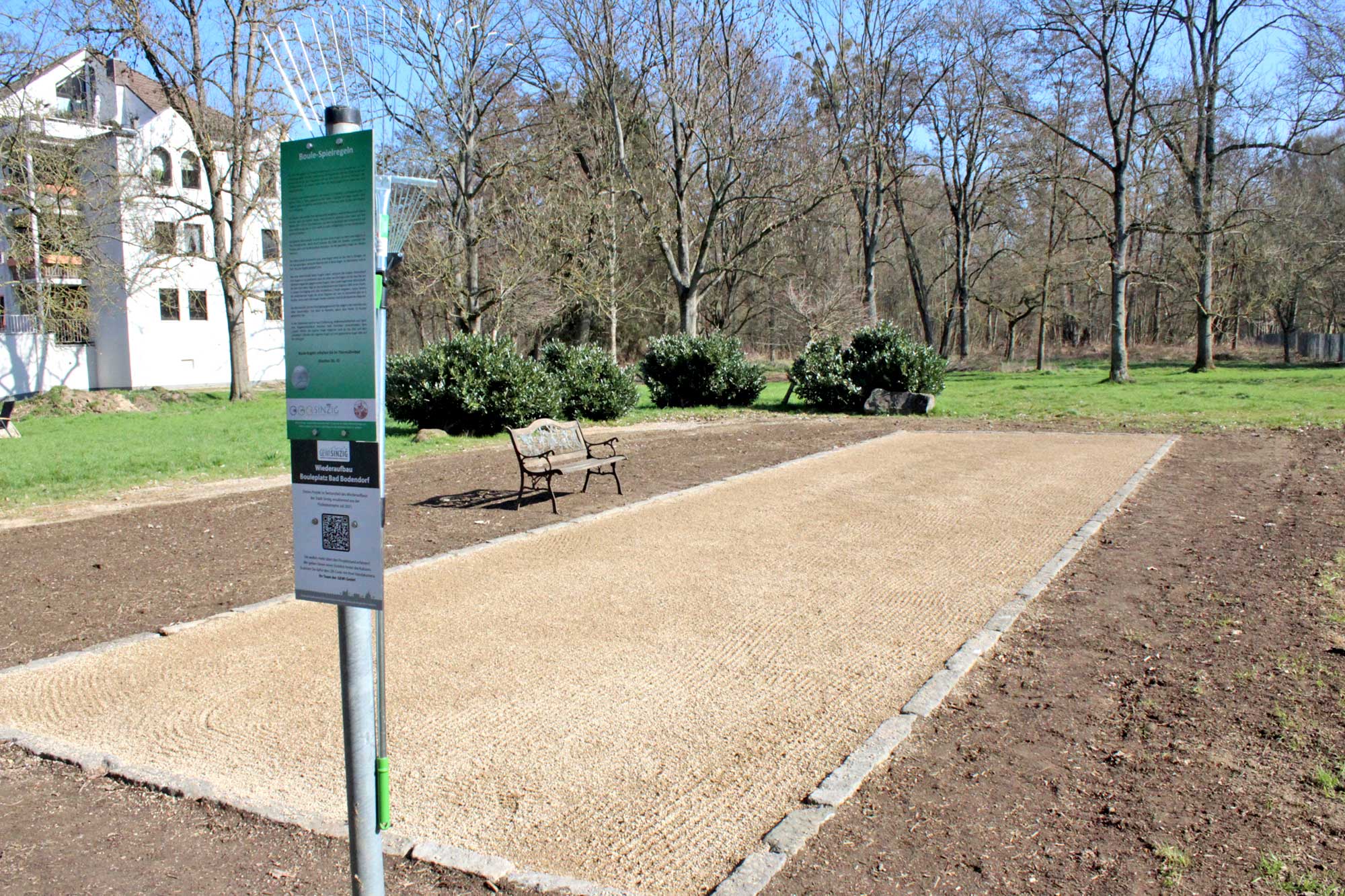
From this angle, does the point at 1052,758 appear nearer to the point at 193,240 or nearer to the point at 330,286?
the point at 330,286

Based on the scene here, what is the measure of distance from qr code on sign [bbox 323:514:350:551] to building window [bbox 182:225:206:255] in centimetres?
2912

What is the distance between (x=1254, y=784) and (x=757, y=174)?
26173mm

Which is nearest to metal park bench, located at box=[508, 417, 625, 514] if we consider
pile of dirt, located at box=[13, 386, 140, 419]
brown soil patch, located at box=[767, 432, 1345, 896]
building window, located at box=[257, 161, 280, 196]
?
brown soil patch, located at box=[767, 432, 1345, 896]

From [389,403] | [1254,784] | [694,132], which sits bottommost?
[1254,784]

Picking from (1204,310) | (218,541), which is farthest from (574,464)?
(1204,310)

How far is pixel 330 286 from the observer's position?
2.42 meters

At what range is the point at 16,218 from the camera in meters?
26.3

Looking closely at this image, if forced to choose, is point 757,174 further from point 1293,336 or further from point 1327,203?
point 1293,336

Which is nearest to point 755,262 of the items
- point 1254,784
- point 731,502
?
point 731,502

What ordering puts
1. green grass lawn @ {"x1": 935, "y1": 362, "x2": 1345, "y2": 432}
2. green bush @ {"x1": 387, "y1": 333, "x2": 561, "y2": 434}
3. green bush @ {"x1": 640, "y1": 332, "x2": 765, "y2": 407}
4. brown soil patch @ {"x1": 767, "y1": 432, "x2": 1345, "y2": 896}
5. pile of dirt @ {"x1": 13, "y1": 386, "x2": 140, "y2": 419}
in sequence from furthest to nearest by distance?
pile of dirt @ {"x1": 13, "y1": 386, "x2": 140, "y2": 419} < green bush @ {"x1": 640, "y1": 332, "x2": 765, "y2": 407} < green grass lawn @ {"x1": 935, "y1": 362, "x2": 1345, "y2": 432} < green bush @ {"x1": 387, "y1": 333, "x2": 561, "y2": 434} < brown soil patch @ {"x1": 767, "y1": 432, "x2": 1345, "y2": 896}

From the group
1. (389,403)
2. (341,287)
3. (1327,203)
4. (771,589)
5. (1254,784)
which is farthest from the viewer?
(1327,203)

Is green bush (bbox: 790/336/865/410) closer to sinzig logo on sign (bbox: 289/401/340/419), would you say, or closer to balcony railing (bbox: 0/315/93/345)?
sinzig logo on sign (bbox: 289/401/340/419)

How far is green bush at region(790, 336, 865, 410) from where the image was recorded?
21516mm

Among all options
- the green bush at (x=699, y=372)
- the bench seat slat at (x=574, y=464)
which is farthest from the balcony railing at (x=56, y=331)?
the bench seat slat at (x=574, y=464)
